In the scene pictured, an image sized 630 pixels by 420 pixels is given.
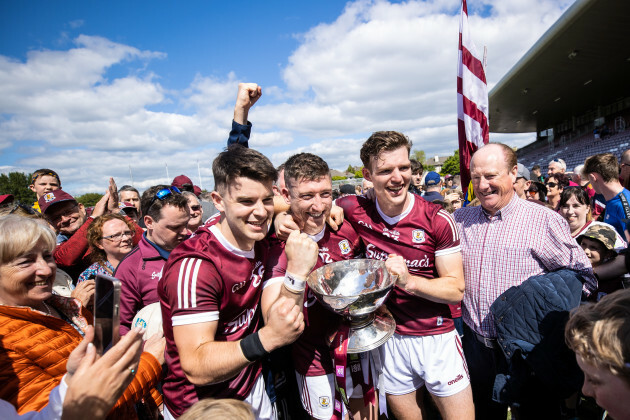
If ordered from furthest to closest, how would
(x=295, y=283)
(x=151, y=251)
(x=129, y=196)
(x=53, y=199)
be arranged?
(x=129, y=196) < (x=53, y=199) < (x=151, y=251) < (x=295, y=283)

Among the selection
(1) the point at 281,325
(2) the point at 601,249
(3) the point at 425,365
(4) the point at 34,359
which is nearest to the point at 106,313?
(4) the point at 34,359

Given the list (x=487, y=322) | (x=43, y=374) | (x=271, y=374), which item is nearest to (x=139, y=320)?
(x=43, y=374)

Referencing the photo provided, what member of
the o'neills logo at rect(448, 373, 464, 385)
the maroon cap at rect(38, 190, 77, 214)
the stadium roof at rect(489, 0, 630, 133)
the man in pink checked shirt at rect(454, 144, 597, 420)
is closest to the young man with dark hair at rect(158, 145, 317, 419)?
the o'neills logo at rect(448, 373, 464, 385)

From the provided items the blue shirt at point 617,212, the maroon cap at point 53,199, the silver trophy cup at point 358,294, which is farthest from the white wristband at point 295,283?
the blue shirt at point 617,212

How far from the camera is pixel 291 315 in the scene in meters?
1.58

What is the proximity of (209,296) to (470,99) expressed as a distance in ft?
13.9

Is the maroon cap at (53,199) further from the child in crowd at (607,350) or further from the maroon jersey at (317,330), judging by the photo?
the child in crowd at (607,350)

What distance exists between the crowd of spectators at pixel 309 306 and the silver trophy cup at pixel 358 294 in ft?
0.43

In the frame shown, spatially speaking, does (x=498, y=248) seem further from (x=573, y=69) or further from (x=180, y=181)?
(x=573, y=69)

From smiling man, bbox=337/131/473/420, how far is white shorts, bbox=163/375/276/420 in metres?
1.10

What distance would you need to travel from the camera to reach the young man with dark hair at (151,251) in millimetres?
2762

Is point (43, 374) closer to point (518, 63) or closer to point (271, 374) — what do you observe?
point (271, 374)

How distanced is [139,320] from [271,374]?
3.84 feet

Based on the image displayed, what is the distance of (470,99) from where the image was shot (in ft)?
14.1
